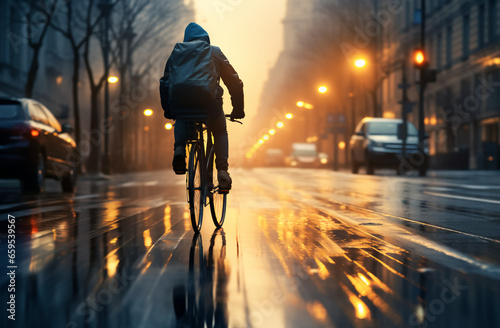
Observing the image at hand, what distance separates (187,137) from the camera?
7027 millimetres

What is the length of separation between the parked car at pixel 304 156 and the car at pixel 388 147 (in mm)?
30237

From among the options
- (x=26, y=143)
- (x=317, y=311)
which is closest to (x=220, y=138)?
(x=317, y=311)

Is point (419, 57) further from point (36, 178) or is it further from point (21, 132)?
point (21, 132)

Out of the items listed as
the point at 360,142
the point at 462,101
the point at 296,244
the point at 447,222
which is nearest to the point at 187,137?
the point at 296,244

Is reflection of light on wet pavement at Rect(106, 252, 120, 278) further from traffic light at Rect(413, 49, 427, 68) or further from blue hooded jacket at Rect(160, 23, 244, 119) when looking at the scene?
traffic light at Rect(413, 49, 427, 68)

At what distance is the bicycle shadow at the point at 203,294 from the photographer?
3.49 meters

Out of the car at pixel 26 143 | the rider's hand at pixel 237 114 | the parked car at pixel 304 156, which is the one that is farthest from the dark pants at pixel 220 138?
the parked car at pixel 304 156

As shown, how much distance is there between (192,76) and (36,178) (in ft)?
25.0

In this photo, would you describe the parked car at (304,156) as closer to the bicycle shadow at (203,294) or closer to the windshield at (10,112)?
the windshield at (10,112)

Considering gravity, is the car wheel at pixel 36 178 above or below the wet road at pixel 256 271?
above

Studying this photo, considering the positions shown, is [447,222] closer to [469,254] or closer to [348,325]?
[469,254]

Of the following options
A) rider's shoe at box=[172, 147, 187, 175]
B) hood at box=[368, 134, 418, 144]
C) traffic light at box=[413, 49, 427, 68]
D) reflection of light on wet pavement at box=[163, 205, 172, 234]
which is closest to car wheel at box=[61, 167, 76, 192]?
reflection of light on wet pavement at box=[163, 205, 172, 234]

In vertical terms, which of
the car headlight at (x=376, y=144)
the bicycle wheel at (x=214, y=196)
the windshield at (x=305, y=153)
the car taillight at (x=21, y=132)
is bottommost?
the bicycle wheel at (x=214, y=196)

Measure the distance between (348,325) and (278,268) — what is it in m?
1.56
